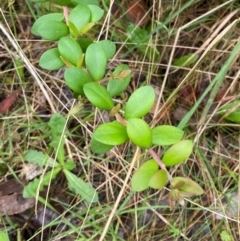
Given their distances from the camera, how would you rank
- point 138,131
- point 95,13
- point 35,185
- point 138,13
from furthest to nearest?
point 138,13
point 35,185
point 95,13
point 138,131

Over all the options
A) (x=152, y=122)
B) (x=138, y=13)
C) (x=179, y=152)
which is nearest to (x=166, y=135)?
(x=179, y=152)

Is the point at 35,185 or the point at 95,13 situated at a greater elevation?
the point at 95,13

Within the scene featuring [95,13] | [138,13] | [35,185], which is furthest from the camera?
[138,13]

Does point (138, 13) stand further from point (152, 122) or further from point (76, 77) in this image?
point (76, 77)

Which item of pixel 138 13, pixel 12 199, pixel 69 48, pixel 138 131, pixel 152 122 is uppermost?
pixel 69 48

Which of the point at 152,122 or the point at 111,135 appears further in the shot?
the point at 152,122

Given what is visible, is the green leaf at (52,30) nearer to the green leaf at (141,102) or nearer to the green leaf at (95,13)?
the green leaf at (95,13)
